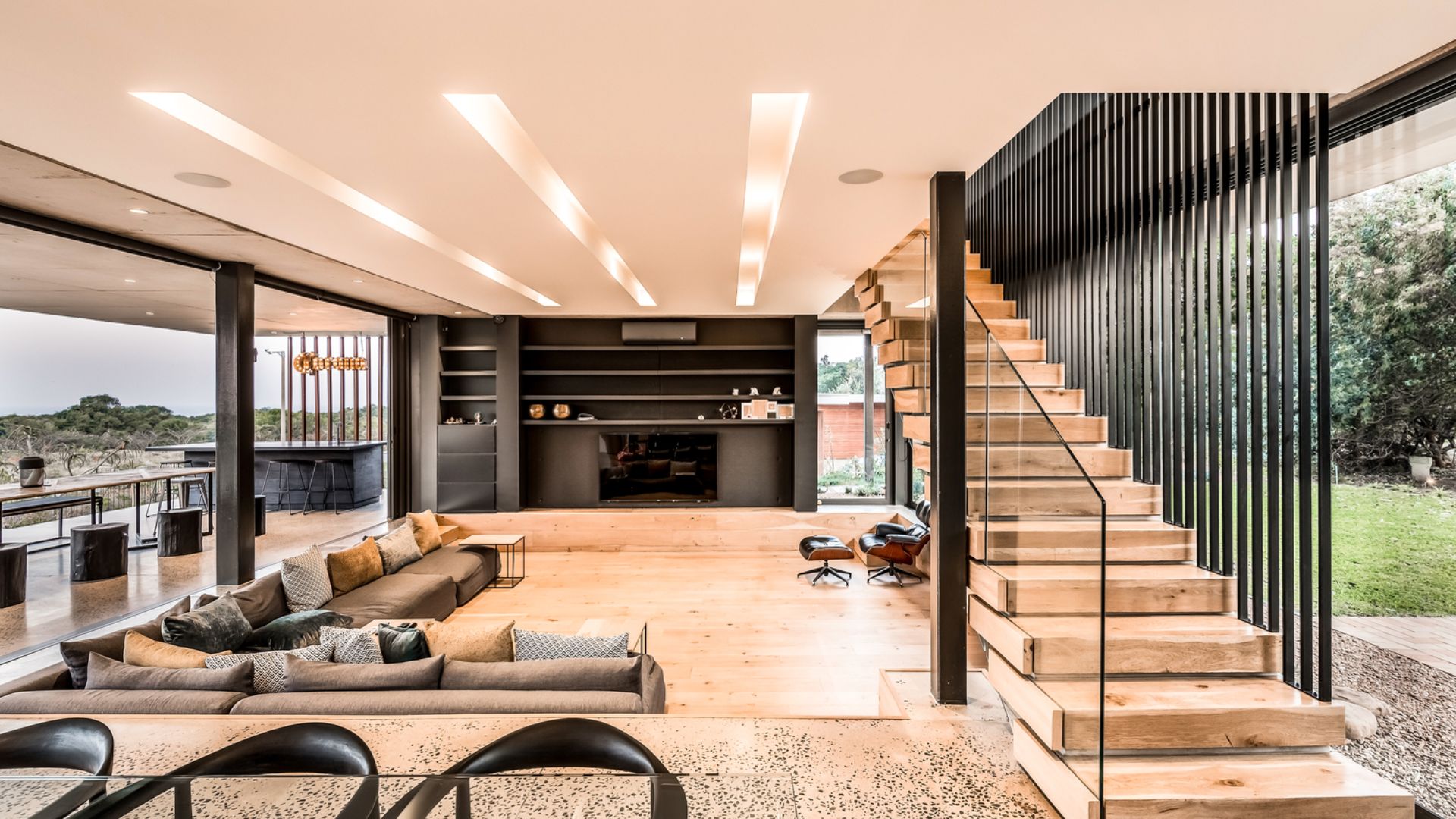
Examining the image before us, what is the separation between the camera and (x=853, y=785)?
2.09 metres

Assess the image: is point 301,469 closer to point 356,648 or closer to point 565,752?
point 356,648

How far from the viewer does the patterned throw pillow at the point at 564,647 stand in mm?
2777

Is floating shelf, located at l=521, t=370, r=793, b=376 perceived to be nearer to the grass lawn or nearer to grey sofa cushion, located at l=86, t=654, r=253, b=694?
grey sofa cushion, located at l=86, t=654, r=253, b=694

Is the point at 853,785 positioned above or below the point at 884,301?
below

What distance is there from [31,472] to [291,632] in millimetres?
3658

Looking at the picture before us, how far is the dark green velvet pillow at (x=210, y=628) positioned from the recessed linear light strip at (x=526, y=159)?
9.23 feet

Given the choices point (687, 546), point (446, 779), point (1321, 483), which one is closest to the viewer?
point (446, 779)

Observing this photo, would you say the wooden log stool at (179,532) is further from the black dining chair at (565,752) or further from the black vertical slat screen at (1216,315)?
the black vertical slat screen at (1216,315)

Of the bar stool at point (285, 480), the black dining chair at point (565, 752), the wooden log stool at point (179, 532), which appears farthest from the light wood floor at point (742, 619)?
the bar stool at point (285, 480)

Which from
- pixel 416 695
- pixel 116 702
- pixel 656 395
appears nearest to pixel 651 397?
pixel 656 395

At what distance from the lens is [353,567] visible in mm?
4566

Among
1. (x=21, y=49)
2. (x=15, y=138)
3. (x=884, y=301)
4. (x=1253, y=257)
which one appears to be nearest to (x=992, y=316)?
(x=884, y=301)

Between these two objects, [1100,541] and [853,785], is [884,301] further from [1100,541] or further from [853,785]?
[853,785]

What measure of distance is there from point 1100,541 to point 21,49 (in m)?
3.77
